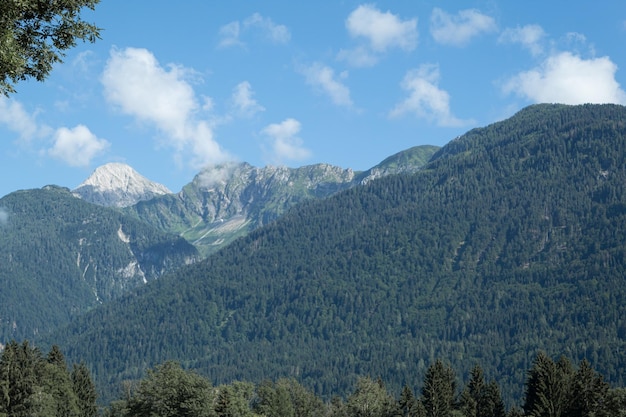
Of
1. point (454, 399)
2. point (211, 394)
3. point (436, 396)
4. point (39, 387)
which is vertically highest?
point (39, 387)

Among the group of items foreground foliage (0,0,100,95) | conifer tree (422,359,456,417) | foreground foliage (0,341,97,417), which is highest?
foreground foliage (0,0,100,95)

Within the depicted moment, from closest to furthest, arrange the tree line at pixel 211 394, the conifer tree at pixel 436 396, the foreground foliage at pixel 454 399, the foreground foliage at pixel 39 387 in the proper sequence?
the foreground foliage at pixel 39 387 → the tree line at pixel 211 394 → the foreground foliage at pixel 454 399 → the conifer tree at pixel 436 396

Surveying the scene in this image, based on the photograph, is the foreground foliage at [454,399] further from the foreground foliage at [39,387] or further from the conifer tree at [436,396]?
the foreground foliage at [39,387]

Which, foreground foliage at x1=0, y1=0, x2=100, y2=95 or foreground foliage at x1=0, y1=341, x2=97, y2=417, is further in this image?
foreground foliage at x1=0, y1=341, x2=97, y2=417

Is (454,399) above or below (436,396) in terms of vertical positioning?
below

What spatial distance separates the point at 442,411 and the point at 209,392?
45.7m

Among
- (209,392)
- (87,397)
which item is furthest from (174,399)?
(87,397)

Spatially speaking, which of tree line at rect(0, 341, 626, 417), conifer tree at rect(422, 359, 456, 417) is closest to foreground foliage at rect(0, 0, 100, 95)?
tree line at rect(0, 341, 626, 417)

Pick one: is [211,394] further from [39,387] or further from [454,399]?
[454,399]

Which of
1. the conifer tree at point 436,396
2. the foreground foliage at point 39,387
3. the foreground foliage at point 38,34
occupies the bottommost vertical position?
the conifer tree at point 436,396

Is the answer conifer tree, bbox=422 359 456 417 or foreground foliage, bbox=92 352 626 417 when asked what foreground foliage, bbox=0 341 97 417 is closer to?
foreground foliage, bbox=92 352 626 417

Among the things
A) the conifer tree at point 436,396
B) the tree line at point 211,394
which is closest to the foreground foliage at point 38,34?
the tree line at point 211,394

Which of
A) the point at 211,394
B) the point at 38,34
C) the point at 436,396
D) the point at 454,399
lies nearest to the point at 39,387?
the point at 211,394

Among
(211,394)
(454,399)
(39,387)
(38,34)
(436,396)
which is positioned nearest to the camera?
(38,34)
